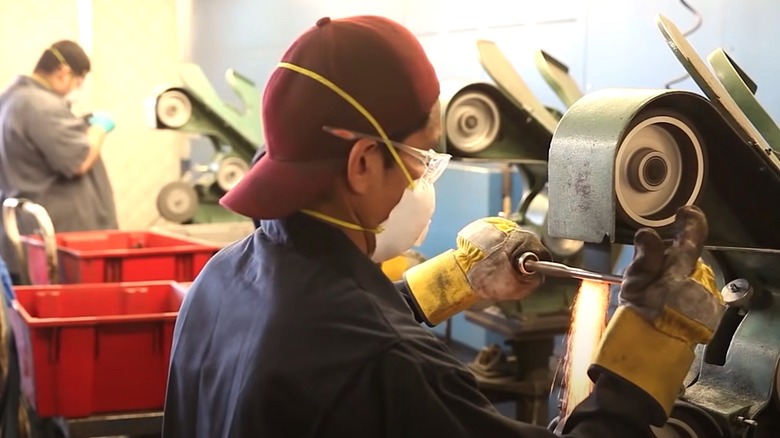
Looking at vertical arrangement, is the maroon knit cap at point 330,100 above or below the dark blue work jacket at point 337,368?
above

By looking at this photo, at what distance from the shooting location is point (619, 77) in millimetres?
2645

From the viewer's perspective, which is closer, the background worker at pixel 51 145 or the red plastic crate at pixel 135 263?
the red plastic crate at pixel 135 263

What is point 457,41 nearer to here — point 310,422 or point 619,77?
point 619,77

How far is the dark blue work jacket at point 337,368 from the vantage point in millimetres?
951

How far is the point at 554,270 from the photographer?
123cm

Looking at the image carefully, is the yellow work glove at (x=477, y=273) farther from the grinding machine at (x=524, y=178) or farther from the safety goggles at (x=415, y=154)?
the grinding machine at (x=524, y=178)

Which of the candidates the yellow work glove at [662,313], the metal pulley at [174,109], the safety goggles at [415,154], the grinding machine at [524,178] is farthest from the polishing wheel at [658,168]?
the metal pulley at [174,109]

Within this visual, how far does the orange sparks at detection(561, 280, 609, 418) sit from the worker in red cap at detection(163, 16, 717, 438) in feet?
0.56

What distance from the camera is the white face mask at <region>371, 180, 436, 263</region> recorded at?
121 cm

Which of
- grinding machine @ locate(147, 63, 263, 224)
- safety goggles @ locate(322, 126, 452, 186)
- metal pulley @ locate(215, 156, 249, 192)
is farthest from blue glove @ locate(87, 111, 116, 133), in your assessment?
safety goggles @ locate(322, 126, 452, 186)

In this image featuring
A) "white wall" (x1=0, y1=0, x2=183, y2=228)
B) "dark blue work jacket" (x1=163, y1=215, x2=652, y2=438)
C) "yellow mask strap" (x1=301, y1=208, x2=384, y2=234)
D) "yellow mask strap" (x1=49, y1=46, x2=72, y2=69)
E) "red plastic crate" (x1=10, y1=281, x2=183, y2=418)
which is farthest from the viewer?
"white wall" (x1=0, y1=0, x2=183, y2=228)

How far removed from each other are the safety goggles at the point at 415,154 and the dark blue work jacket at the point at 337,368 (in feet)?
0.36

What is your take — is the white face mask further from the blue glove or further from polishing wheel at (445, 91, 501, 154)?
the blue glove

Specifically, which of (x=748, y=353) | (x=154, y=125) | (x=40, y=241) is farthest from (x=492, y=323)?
(x=154, y=125)
